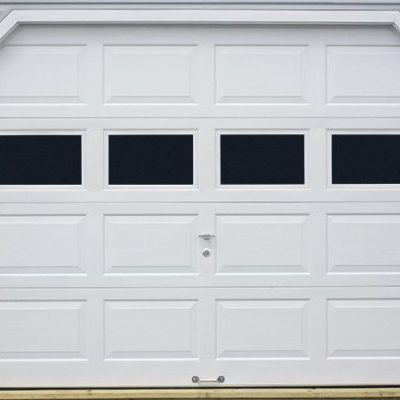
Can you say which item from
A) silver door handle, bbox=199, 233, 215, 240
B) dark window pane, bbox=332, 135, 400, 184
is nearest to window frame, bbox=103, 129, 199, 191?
silver door handle, bbox=199, 233, 215, 240

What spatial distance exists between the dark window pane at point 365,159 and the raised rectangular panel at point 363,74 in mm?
253

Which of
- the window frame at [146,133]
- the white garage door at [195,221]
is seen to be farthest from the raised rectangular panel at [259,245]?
the window frame at [146,133]

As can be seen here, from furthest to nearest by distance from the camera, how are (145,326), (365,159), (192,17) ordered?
1. (365,159)
2. (145,326)
3. (192,17)

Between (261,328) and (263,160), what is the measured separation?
3.52ft

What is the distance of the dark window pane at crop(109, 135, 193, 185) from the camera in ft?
21.2

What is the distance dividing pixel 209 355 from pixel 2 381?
52.0 inches

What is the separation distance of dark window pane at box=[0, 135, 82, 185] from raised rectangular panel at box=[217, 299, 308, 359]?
129 cm

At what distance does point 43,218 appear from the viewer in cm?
641

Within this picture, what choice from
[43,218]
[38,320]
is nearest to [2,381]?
[38,320]

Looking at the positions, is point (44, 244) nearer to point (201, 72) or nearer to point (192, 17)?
point (201, 72)

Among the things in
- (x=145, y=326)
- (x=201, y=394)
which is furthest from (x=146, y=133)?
(x=201, y=394)

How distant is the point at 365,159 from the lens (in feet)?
21.4

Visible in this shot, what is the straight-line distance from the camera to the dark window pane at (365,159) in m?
6.49

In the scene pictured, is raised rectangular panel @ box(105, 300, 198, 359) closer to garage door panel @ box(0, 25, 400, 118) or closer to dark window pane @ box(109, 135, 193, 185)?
dark window pane @ box(109, 135, 193, 185)
